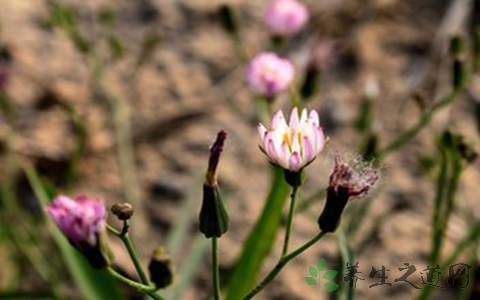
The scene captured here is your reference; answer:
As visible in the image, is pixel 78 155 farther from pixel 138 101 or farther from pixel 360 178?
pixel 360 178

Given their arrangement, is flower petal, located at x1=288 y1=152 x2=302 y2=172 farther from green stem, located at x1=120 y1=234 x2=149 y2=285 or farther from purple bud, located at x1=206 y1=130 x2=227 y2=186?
green stem, located at x1=120 y1=234 x2=149 y2=285

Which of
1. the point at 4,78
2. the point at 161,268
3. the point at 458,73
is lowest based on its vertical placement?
the point at 161,268

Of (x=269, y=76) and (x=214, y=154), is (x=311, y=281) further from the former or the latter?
(x=214, y=154)

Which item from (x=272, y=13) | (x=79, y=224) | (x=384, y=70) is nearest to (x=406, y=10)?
(x=384, y=70)

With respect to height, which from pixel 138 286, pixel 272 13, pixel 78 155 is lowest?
pixel 138 286

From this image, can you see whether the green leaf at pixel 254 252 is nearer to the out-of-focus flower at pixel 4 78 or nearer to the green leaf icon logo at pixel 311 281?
the green leaf icon logo at pixel 311 281

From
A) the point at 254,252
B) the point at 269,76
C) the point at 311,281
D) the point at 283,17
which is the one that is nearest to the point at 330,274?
the point at 311,281

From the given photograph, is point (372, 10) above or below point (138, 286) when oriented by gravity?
above
